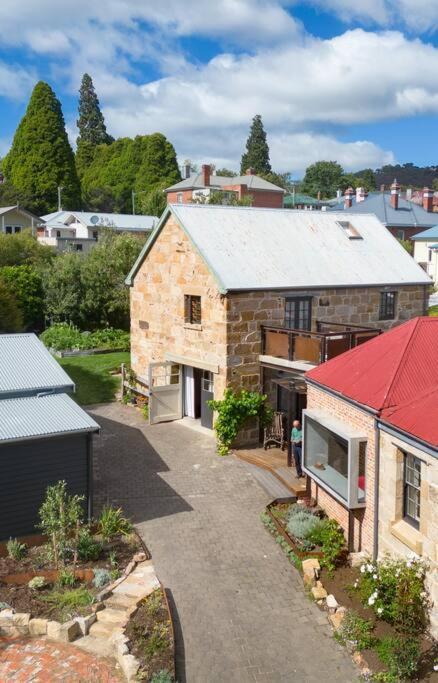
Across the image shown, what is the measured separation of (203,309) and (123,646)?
1187 centimetres

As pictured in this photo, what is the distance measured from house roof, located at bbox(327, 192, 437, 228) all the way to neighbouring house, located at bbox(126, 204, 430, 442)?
41684mm

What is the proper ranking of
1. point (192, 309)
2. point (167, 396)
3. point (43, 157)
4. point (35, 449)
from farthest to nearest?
1. point (43, 157)
2. point (167, 396)
3. point (192, 309)
4. point (35, 449)

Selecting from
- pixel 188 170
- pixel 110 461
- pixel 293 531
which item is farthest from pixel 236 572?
pixel 188 170

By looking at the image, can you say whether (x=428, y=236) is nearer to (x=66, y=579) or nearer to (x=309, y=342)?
(x=309, y=342)

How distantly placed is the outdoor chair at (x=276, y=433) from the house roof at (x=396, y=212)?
49.0 meters

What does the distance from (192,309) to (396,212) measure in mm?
50790

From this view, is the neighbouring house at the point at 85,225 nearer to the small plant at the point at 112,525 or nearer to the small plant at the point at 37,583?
the small plant at the point at 112,525

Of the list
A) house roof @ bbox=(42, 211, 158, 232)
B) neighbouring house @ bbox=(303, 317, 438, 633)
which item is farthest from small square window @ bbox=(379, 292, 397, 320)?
house roof @ bbox=(42, 211, 158, 232)

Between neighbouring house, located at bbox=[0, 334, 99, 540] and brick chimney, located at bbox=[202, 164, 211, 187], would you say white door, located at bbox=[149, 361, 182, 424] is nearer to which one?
neighbouring house, located at bbox=[0, 334, 99, 540]

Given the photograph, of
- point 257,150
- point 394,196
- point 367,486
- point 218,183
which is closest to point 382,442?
point 367,486

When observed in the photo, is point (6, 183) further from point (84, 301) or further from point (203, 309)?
point (203, 309)

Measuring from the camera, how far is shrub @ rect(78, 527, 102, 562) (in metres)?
12.2

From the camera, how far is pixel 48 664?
368 inches

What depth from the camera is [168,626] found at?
33.3 ft
